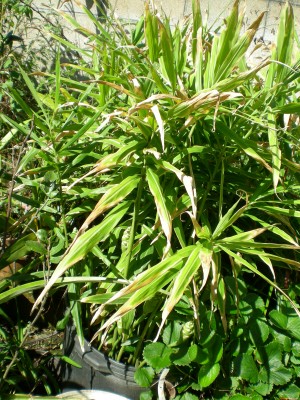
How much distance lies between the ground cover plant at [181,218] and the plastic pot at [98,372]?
0.18ft

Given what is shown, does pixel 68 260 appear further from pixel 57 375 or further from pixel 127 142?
pixel 57 375

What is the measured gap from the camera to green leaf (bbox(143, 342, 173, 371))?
1.46m

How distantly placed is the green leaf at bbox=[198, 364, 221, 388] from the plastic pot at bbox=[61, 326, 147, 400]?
0.78 ft

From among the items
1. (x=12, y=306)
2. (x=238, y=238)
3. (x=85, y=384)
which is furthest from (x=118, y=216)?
(x=12, y=306)

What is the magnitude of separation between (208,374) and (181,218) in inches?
21.5

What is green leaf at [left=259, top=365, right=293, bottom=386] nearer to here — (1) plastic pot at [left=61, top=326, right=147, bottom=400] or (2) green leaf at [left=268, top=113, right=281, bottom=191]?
(1) plastic pot at [left=61, top=326, right=147, bottom=400]

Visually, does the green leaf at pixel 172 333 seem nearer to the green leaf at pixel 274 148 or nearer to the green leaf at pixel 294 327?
the green leaf at pixel 294 327

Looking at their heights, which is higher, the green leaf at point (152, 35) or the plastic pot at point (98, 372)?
the green leaf at point (152, 35)

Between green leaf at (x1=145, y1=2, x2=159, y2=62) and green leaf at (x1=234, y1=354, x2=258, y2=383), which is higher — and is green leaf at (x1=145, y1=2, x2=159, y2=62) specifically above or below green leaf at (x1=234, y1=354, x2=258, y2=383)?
above

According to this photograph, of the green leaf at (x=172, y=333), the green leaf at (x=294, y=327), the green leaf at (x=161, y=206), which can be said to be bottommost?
the green leaf at (x=294, y=327)

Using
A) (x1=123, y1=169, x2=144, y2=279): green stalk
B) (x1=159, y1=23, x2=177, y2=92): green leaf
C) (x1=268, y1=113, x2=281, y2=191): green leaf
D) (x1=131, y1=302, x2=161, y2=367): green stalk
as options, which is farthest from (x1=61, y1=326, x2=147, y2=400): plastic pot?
(x1=159, y1=23, x2=177, y2=92): green leaf

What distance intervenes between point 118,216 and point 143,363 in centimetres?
44

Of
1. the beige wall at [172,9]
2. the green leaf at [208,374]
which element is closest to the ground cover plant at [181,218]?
the green leaf at [208,374]

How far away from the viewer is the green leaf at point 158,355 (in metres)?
1.46
